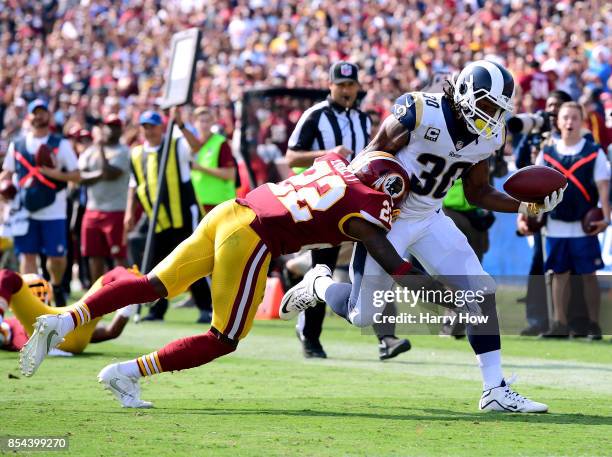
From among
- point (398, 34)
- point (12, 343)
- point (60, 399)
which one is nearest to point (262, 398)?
point (60, 399)

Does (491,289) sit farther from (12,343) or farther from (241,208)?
(12,343)

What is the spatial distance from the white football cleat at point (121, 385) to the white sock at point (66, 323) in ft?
0.91

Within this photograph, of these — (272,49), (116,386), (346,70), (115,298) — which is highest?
(272,49)

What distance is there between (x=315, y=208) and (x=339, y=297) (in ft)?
2.27

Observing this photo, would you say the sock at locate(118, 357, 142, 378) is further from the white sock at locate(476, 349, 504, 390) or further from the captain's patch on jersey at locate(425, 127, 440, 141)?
the captain's patch on jersey at locate(425, 127, 440, 141)

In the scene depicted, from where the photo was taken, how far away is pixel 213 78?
22.3m

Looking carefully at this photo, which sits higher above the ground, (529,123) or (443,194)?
(529,123)

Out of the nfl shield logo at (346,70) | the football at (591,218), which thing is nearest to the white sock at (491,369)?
the nfl shield logo at (346,70)

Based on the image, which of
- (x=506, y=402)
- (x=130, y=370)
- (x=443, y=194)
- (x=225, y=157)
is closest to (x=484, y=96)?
(x=443, y=194)

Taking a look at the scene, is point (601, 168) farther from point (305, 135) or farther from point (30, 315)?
point (30, 315)

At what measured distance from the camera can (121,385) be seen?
577cm

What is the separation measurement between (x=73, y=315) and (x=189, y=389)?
1122mm

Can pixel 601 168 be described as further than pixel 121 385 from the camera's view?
Yes

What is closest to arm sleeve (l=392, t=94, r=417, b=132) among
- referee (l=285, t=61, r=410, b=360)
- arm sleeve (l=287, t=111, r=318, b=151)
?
referee (l=285, t=61, r=410, b=360)
